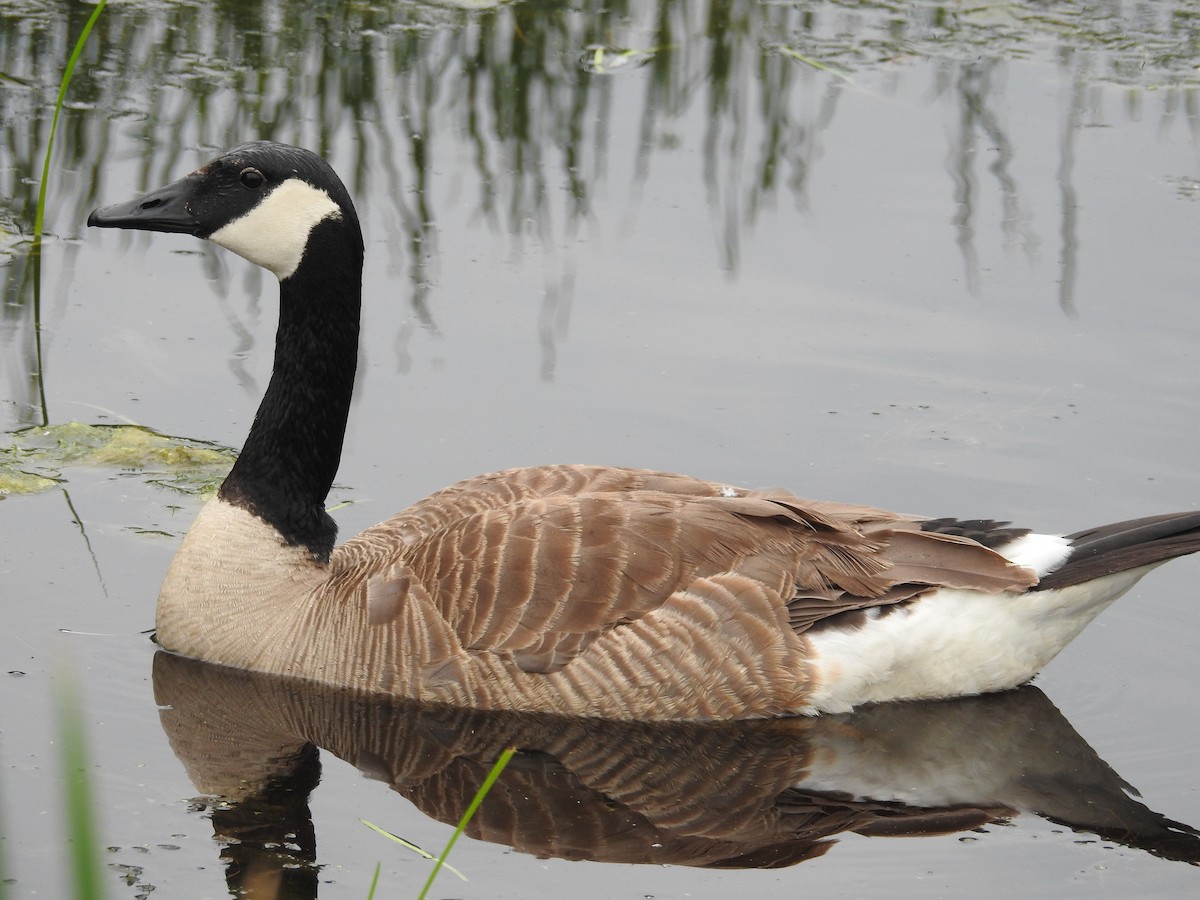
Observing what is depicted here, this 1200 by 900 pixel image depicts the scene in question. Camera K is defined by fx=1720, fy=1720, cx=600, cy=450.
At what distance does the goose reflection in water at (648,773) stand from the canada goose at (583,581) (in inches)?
4.9

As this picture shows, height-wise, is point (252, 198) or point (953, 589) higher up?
point (252, 198)

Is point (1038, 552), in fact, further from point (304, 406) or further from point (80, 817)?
point (80, 817)

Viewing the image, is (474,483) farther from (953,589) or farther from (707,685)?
(953,589)

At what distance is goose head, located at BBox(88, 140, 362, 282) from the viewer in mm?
6570

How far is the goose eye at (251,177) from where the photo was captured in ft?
21.6

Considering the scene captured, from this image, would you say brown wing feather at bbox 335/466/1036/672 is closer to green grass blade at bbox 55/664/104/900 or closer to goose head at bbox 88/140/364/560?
goose head at bbox 88/140/364/560

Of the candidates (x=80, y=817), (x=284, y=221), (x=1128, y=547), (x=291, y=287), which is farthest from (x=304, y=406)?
(x=80, y=817)

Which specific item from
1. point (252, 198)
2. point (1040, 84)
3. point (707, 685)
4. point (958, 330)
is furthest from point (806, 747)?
point (1040, 84)

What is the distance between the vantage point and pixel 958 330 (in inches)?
366

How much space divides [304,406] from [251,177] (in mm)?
915

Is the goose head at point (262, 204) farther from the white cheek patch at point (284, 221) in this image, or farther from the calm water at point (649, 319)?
the calm water at point (649, 319)

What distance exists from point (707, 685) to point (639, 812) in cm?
81

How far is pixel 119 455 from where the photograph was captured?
7750 mm

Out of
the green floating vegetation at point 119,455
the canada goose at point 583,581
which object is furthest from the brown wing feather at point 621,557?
the green floating vegetation at point 119,455
